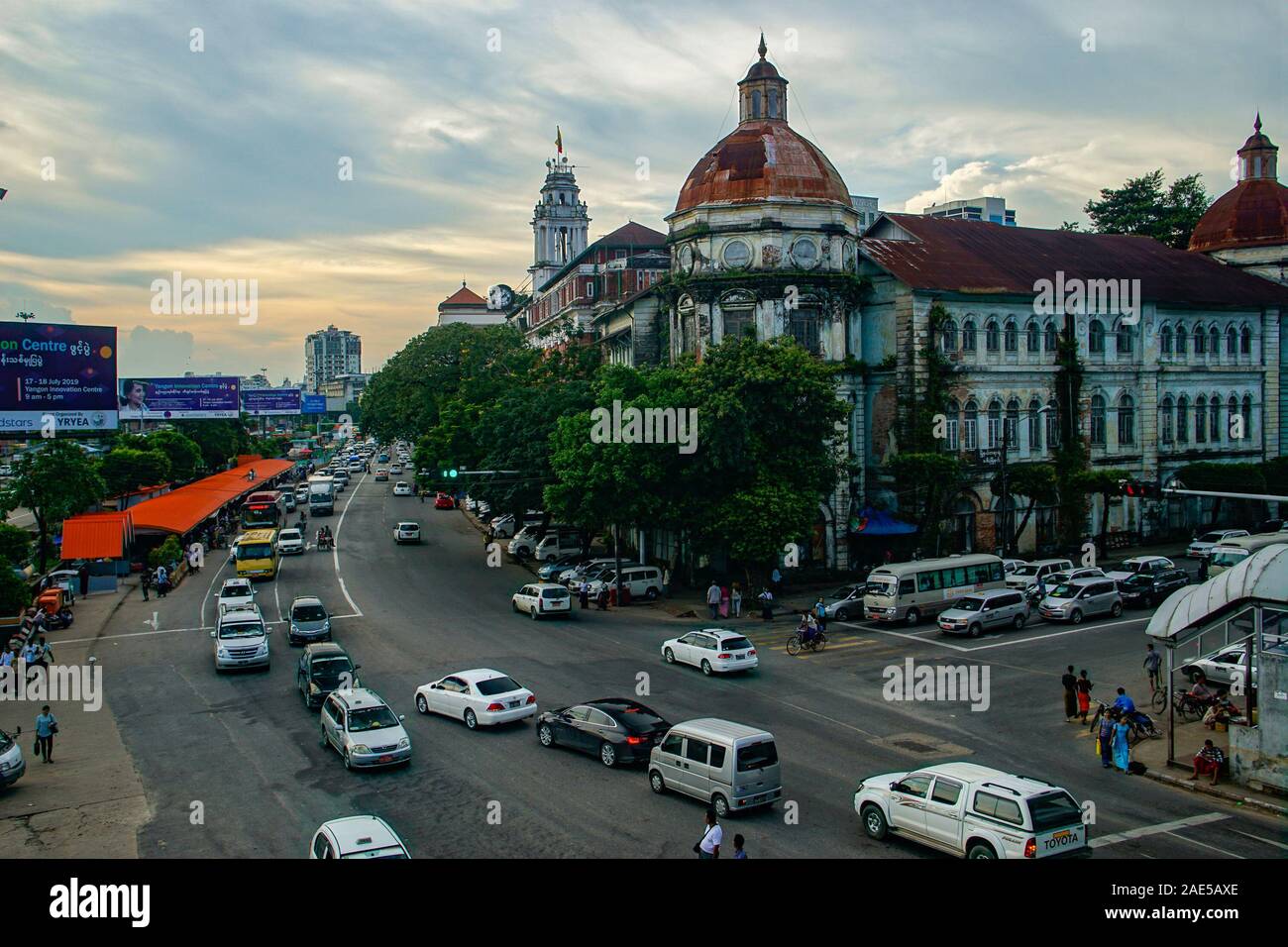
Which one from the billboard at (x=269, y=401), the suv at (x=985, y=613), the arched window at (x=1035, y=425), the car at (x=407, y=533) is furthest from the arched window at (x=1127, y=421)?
the billboard at (x=269, y=401)

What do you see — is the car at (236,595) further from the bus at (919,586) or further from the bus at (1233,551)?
the bus at (1233,551)

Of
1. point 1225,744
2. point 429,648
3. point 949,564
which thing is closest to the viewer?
point 1225,744

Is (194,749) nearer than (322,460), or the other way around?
(194,749)

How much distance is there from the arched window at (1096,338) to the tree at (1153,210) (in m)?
32.0

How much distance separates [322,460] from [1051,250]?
118 m

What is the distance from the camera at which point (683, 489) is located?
44688mm

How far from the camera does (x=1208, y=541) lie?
54531mm

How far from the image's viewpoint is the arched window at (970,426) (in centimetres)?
5341

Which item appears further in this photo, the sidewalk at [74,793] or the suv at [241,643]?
the suv at [241,643]

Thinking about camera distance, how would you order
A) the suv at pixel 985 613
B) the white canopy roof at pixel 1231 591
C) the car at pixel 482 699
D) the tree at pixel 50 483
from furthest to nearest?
1. the tree at pixel 50 483
2. the suv at pixel 985 613
3. the car at pixel 482 699
4. the white canopy roof at pixel 1231 591

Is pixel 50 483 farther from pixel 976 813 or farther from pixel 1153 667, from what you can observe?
pixel 976 813
